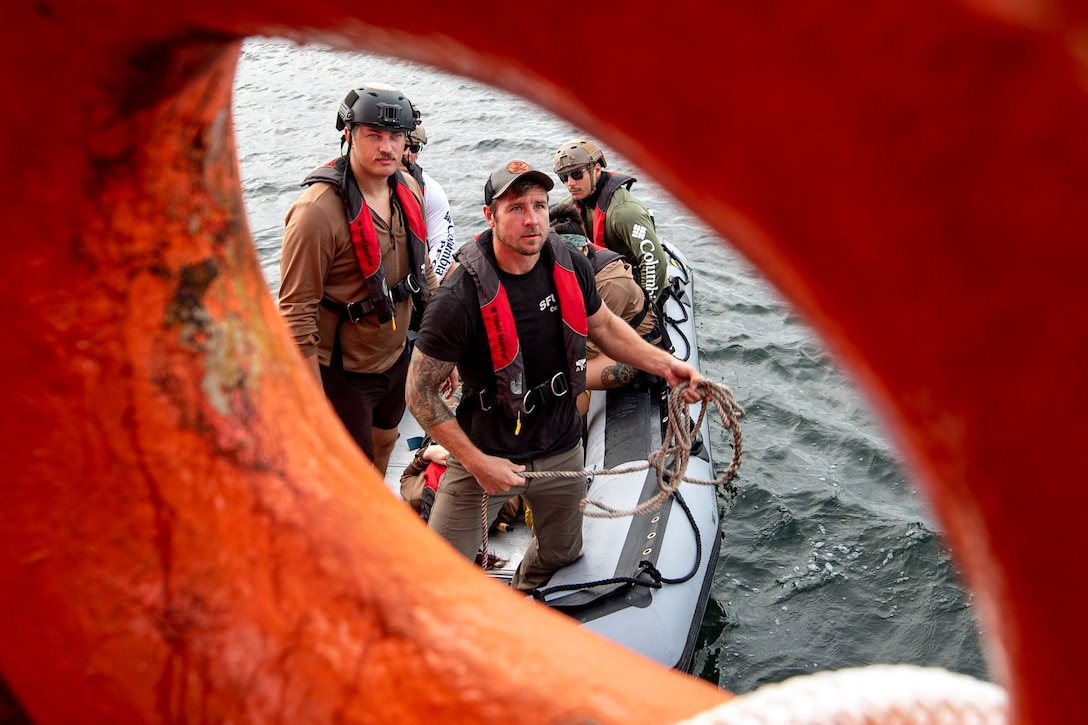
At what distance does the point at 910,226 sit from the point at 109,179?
0.85m

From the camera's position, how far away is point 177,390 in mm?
1039

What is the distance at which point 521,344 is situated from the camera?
421 cm

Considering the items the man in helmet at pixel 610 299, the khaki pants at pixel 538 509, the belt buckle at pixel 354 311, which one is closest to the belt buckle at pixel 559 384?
the khaki pants at pixel 538 509

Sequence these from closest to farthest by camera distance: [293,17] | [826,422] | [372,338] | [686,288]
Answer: [293,17], [372,338], [826,422], [686,288]

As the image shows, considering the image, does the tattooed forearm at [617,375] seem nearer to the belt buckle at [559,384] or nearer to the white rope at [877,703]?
the belt buckle at [559,384]

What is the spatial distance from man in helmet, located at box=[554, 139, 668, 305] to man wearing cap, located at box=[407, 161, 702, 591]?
6.79 ft

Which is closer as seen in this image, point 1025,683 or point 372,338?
point 1025,683

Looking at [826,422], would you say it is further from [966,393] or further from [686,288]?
[966,393]

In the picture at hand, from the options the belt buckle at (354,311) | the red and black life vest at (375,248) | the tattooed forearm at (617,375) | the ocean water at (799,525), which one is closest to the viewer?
the red and black life vest at (375,248)

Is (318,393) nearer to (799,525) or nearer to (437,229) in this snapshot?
(437,229)

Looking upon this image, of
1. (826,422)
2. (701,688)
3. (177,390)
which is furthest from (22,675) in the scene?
(826,422)

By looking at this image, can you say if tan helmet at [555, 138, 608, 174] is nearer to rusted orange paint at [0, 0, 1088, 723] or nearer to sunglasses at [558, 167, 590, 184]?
sunglasses at [558, 167, 590, 184]

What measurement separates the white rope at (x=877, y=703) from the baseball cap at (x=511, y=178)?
325cm

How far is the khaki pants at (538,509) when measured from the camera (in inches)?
177
